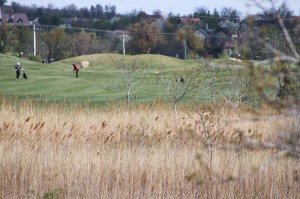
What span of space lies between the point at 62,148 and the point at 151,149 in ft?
4.67

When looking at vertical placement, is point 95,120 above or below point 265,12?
below

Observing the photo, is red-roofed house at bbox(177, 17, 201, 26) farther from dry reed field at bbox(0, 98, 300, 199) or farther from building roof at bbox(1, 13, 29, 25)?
building roof at bbox(1, 13, 29, 25)

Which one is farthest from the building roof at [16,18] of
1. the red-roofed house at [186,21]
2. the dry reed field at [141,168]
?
the dry reed field at [141,168]

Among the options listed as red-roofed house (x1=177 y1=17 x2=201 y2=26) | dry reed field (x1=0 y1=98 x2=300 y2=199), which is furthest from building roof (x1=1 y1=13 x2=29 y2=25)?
dry reed field (x1=0 y1=98 x2=300 y2=199)

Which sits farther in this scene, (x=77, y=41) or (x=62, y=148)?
(x=77, y=41)

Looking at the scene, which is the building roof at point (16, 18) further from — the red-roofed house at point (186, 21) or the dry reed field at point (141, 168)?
the dry reed field at point (141, 168)

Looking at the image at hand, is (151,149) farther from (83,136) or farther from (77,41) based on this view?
(77,41)

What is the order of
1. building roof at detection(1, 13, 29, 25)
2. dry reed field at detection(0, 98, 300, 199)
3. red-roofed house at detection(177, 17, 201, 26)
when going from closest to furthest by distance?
dry reed field at detection(0, 98, 300, 199), red-roofed house at detection(177, 17, 201, 26), building roof at detection(1, 13, 29, 25)

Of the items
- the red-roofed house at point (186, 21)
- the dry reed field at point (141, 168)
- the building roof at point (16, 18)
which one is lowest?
the dry reed field at point (141, 168)

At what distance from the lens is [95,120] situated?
1259 cm

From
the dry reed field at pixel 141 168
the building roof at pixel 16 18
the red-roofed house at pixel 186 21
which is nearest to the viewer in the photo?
the dry reed field at pixel 141 168

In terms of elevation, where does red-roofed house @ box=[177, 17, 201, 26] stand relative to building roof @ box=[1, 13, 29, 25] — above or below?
below

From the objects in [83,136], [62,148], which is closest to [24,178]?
[62,148]

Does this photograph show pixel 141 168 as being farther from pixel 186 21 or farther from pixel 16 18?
pixel 16 18
